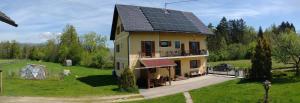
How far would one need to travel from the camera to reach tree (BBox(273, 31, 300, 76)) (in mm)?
31703

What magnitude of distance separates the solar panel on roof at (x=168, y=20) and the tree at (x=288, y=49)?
9.60 metres

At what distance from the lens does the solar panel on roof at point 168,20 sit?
3539 cm

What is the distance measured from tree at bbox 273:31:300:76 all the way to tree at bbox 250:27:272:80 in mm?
1591

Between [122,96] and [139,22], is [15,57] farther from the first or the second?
[122,96]

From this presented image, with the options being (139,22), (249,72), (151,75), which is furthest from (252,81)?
(139,22)

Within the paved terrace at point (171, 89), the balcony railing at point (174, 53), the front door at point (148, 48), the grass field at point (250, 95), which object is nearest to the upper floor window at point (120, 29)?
the front door at point (148, 48)

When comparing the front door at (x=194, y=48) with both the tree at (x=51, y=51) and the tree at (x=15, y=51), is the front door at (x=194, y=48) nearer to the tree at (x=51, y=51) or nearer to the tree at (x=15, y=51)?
the tree at (x=51, y=51)

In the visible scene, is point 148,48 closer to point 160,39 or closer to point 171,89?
point 160,39

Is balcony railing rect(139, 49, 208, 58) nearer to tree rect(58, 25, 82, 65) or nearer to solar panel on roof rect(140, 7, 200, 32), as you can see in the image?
solar panel on roof rect(140, 7, 200, 32)

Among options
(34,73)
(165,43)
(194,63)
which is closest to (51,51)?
(34,73)

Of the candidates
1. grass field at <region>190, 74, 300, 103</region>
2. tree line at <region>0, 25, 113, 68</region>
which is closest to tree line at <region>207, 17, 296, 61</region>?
tree line at <region>0, 25, 113, 68</region>

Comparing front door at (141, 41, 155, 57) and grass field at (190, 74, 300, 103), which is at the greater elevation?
front door at (141, 41, 155, 57)

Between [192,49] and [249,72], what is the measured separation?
8711 mm

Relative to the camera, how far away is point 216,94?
24312mm
